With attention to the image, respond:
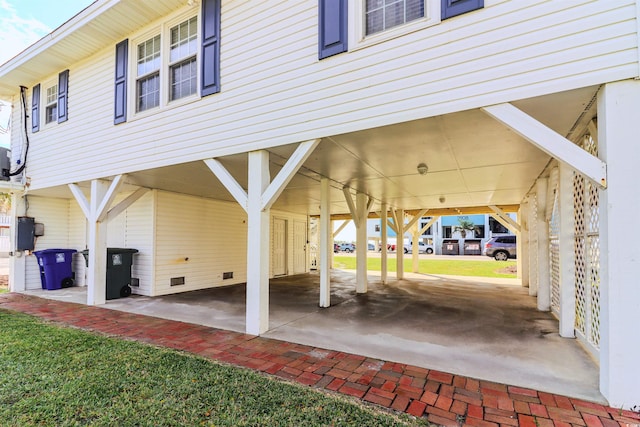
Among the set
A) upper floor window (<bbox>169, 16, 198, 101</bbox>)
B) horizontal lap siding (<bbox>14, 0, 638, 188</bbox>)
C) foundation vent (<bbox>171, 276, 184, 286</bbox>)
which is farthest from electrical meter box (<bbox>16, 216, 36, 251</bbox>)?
upper floor window (<bbox>169, 16, 198, 101</bbox>)

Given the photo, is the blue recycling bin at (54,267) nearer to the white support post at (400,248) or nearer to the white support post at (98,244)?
the white support post at (98,244)

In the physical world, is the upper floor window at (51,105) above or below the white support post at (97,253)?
above

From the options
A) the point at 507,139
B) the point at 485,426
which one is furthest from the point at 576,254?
the point at 485,426

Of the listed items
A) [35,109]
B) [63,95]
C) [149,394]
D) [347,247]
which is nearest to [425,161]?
[149,394]

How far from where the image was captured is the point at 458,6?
9.45 feet

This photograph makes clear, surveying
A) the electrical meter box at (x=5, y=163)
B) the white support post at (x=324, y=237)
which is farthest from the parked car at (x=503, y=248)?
the electrical meter box at (x=5, y=163)

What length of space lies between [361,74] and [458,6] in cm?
104

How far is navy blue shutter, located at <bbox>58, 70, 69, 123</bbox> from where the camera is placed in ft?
21.6

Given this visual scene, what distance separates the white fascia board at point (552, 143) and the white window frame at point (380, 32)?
106 centimetres

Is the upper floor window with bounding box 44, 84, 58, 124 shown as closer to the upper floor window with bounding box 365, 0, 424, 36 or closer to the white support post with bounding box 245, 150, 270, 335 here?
the white support post with bounding box 245, 150, 270, 335

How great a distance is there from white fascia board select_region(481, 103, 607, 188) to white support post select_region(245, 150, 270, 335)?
262cm

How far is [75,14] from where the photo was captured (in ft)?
17.4

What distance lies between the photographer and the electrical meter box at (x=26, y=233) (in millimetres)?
7516

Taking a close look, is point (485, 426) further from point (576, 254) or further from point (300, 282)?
point (300, 282)
